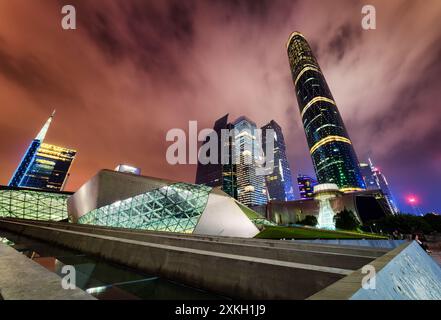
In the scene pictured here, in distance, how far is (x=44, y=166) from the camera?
155 m

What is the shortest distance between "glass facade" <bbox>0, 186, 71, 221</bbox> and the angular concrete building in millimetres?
31487

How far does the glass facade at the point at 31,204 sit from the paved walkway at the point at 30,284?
67412 mm

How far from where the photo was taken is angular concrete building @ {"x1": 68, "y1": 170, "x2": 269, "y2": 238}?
26.0 meters

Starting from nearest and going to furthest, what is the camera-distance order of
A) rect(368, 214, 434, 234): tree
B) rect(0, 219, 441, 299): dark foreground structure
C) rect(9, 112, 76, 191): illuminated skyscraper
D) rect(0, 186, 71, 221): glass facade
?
rect(0, 219, 441, 299): dark foreground structure < rect(368, 214, 434, 234): tree < rect(0, 186, 71, 221): glass facade < rect(9, 112, 76, 191): illuminated skyscraper

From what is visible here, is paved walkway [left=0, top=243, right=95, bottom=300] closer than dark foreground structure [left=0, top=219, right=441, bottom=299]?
Yes

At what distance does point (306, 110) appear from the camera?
16550 centimetres

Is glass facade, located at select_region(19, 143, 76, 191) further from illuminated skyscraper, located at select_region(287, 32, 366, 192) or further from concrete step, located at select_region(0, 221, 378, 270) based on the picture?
illuminated skyscraper, located at select_region(287, 32, 366, 192)

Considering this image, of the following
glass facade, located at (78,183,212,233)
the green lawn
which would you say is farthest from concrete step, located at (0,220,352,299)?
the green lawn

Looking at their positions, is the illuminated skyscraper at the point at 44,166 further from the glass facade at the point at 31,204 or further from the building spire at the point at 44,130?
the glass facade at the point at 31,204

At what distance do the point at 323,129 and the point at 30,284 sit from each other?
169981 millimetres

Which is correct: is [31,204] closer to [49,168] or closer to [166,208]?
[166,208]

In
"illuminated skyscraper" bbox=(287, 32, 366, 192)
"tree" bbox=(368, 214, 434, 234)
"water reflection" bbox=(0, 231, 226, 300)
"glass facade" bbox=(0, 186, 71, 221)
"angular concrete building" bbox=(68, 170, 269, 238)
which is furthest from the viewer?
"illuminated skyscraper" bbox=(287, 32, 366, 192)

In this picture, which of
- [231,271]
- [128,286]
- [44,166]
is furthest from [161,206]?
[44,166]
